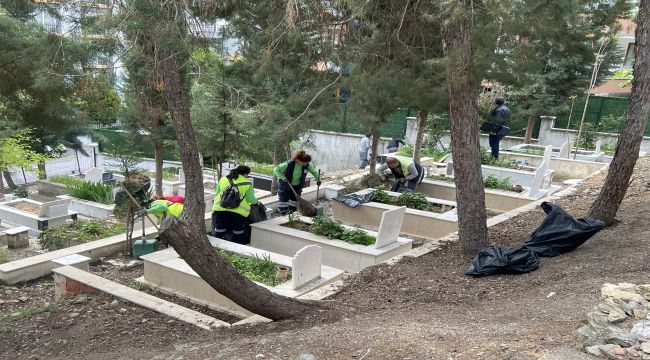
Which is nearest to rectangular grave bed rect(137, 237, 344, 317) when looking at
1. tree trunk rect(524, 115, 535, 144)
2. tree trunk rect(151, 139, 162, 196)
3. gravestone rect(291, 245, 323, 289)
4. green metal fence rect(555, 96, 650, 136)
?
gravestone rect(291, 245, 323, 289)

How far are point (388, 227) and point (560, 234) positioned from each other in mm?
2373

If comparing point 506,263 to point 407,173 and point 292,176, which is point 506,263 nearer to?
point 292,176

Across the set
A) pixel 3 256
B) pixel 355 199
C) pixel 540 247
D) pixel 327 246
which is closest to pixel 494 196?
pixel 355 199

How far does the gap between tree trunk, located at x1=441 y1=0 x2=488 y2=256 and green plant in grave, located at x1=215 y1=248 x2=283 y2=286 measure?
2.67 metres

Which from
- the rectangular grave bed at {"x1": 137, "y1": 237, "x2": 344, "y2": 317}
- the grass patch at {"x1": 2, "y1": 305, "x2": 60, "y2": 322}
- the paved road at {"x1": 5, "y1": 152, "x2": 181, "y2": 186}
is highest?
the rectangular grave bed at {"x1": 137, "y1": 237, "x2": 344, "y2": 317}

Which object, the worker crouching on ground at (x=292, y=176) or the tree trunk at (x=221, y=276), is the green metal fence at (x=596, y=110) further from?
the tree trunk at (x=221, y=276)

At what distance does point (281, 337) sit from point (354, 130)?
1914 cm

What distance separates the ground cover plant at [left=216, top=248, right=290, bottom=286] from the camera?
259 inches

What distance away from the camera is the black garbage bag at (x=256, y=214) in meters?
9.20

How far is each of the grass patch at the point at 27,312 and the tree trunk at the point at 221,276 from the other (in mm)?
2639

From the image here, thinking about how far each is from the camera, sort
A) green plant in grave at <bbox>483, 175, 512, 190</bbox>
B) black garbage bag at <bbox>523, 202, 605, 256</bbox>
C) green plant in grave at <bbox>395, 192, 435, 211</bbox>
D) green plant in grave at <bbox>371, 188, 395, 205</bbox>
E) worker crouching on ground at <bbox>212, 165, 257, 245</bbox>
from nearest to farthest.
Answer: black garbage bag at <bbox>523, 202, 605, 256</bbox> → worker crouching on ground at <bbox>212, 165, 257, 245</bbox> → green plant in grave at <bbox>395, 192, 435, 211</bbox> → green plant in grave at <bbox>371, 188, 395, 205</bbox> → green plant in grave at <bbox>483, 175, 512, 190</bbox>

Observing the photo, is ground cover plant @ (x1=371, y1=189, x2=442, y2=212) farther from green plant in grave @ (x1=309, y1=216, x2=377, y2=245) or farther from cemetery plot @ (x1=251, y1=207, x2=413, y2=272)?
green plant in grave @ (x1=309, y1=216, x2=377, y2=245)

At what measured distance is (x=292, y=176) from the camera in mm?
10180

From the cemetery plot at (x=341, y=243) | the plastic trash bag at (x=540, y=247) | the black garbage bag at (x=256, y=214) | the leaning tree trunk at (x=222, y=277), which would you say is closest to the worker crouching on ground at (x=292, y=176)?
the black garbage bag at (x=256, y=214)
